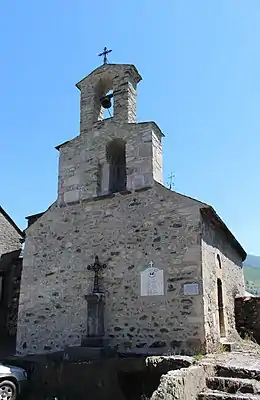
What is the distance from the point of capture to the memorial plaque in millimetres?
9562

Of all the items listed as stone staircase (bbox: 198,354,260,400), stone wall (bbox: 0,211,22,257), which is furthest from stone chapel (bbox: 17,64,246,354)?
stone wall (bbox: 0,211,22,257)

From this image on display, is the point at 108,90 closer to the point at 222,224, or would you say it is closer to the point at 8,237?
the point at 222,224

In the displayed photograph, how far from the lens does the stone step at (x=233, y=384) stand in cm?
598

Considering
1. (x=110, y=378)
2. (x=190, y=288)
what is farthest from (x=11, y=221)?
(x=110, y=378)

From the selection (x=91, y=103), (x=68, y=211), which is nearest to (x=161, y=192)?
(x=68, y=211)

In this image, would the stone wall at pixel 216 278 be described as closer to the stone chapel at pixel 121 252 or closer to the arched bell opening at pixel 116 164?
the stone chapel at pixel 121 252

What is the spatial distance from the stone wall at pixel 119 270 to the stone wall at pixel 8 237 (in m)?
3.93

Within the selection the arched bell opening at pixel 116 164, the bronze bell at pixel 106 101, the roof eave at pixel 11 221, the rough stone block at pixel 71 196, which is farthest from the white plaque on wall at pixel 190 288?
the roof eave at pixel 11 221

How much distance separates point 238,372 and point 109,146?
7379 mm

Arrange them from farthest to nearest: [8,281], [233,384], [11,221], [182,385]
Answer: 1. [11,221]
2. [8,281]
3. [233,384]
4. [182,385]

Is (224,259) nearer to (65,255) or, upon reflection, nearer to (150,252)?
(150,252)

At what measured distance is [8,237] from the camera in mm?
16000

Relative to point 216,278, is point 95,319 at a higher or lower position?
lower

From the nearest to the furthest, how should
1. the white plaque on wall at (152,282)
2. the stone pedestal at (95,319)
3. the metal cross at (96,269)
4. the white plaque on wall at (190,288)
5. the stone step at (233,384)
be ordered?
the stone step at (233,384)
the white plaque on wall at (190,288)
the white plaque on wall at (152,282)
the stone pedestal at (95,319)
the metal cross at (96,269)
